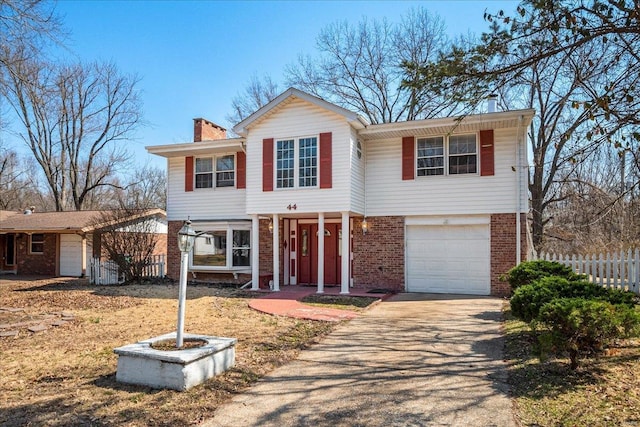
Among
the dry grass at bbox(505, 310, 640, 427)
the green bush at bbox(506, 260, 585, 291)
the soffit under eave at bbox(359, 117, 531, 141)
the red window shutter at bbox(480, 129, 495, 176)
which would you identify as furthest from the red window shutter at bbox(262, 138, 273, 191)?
the dry grass at bbox(505, 310, 640, 427)

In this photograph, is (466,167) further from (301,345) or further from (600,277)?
(301,345)

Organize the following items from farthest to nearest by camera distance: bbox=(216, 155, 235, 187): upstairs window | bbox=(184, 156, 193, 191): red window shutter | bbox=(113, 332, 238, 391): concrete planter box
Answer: bbox=(184, 156, 193, 191): red window shutter < bbox=(216, 155, 235, 187): upstairs window < bbox=(113, 332, 238, 391): concrete planter box

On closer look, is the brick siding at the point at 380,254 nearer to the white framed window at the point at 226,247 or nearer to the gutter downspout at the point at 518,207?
the gutter downspout at the point at 518,207

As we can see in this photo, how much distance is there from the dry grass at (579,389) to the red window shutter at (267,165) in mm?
8849

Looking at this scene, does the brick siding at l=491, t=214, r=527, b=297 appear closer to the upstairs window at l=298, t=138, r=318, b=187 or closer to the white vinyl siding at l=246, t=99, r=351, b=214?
the white vinyl siding at l=246, t=99, r=351, b=214

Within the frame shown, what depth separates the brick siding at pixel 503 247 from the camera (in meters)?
12.5

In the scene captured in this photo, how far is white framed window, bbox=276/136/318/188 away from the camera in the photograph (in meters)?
13.2

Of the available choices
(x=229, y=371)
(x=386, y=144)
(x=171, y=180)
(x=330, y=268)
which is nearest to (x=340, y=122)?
(x=386, y=144)

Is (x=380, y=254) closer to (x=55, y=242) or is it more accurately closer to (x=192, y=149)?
(x=192, y=149)

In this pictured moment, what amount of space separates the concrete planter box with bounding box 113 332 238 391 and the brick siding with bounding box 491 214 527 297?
9483mm

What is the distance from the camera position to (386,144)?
13.9m

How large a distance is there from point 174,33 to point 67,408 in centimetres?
1074

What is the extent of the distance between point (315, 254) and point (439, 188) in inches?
186

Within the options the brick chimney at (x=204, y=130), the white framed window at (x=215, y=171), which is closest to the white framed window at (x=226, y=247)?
the white framed window at (x=215, y=171)
